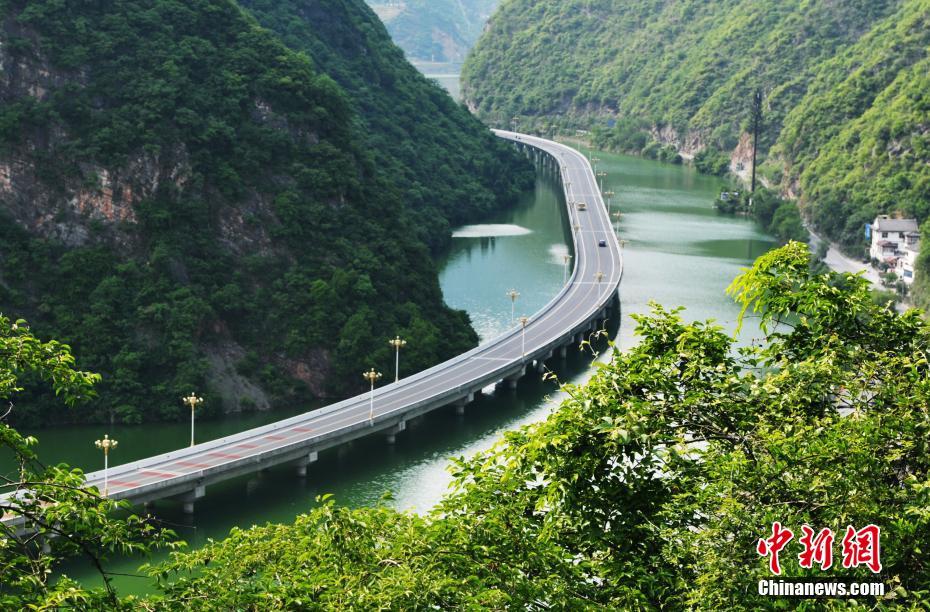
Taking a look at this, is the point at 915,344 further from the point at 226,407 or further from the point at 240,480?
the point at 226,407

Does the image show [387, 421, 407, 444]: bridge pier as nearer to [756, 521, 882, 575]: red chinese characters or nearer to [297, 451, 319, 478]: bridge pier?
[297, 451, 319, 478]: bridge pier

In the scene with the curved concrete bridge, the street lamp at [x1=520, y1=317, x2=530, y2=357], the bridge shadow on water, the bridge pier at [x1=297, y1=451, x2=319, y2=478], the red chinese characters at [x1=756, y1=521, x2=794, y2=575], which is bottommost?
the bridge shadow on water

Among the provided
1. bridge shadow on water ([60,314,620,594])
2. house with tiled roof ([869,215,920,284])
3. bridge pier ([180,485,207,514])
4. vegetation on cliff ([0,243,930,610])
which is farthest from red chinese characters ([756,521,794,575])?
house with tiled roof ([869,215,920,284])

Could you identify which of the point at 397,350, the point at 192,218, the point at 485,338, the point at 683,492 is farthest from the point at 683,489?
the point at 485,338

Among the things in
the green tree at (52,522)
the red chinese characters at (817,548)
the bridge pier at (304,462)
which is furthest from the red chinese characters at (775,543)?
the bridge pier at (304,462)

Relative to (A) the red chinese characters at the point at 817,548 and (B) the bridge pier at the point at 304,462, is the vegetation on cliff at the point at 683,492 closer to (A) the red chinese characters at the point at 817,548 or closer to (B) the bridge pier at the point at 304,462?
(A) the red chinese characters at the point at 817,548

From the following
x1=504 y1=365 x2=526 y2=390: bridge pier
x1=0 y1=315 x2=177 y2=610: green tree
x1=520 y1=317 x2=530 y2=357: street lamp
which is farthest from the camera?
x1=520 y1=317 x2=530 y2=357: street lamp

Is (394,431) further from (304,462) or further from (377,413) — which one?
(304,462)
